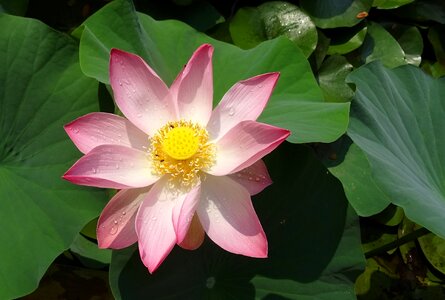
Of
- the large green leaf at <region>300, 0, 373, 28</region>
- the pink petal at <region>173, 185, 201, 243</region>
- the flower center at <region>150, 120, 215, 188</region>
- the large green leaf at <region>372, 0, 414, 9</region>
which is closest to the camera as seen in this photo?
the pink petal at <region>173, 185, 201, 243</region>

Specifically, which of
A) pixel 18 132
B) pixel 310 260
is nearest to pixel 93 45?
pixel 18 132

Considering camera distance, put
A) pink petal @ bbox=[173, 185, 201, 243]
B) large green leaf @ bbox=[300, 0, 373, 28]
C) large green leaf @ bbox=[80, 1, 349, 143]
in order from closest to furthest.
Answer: pink petal @ bbox=[173, 185, 201, 243]
large green leaf @ bbox=[80, 1, 349, 143]
large green leaf @ bbox=[300, 0, 373, 28]

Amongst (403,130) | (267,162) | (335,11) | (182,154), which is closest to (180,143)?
(182,154)

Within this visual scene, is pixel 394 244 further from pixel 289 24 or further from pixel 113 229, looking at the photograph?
pixel 113 229

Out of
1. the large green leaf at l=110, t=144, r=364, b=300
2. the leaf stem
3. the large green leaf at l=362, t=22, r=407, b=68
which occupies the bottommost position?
the leaf stem

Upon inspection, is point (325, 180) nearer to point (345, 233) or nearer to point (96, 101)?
point (345, 233)

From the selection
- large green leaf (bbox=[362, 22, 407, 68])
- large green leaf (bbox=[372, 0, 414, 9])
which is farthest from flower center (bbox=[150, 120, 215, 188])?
large green leaf (bbox=[372, 0, 414, 9])

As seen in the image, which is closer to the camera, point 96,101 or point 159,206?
point 159,206

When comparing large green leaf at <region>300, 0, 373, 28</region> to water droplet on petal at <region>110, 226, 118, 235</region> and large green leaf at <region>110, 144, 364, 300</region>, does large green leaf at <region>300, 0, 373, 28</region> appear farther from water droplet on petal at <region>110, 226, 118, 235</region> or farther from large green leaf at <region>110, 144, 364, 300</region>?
water droplet on petal at <region>110, 226, 118, 235</region>
